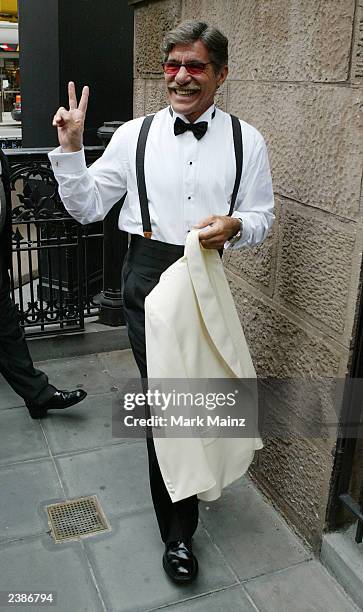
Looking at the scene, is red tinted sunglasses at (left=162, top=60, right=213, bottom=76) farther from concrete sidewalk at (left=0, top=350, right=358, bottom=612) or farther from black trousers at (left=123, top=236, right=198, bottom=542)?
concrete sidewalk at (left=0, top=350, right=358, bottom=612)

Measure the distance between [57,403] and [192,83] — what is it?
2.23 metres

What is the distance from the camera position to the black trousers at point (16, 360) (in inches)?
151

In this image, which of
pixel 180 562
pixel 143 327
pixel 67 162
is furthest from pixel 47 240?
pixel 180 562

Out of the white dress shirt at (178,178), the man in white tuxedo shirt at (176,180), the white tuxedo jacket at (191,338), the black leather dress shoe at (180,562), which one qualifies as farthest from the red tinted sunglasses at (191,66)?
the black leather dress shoe at (180,562)

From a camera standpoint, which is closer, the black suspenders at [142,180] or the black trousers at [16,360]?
the black suspenders at [142,180]

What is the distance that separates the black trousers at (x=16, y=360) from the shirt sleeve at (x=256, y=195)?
167cm

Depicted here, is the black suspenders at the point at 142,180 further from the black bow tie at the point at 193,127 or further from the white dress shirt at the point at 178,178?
the black bow tie at the point at 193,127

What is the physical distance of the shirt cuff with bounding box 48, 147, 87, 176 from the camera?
2.54 meters

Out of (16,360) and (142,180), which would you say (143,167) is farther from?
(16,360)

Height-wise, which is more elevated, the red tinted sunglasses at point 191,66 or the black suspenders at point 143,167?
the red tinted sunglasses at point 191,66

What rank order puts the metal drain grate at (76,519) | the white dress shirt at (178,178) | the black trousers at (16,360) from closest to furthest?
1. the white dress shirt at (178,178)
2. the metal drain grate at (76,519)
3. the black trousers at (16,360)

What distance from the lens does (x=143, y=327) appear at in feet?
9.29

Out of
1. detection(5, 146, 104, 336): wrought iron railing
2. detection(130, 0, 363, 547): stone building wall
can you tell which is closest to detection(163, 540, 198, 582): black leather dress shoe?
detection(130, 0, 363, 547): stone building wall

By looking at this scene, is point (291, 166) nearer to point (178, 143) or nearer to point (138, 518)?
point (178, 143)
